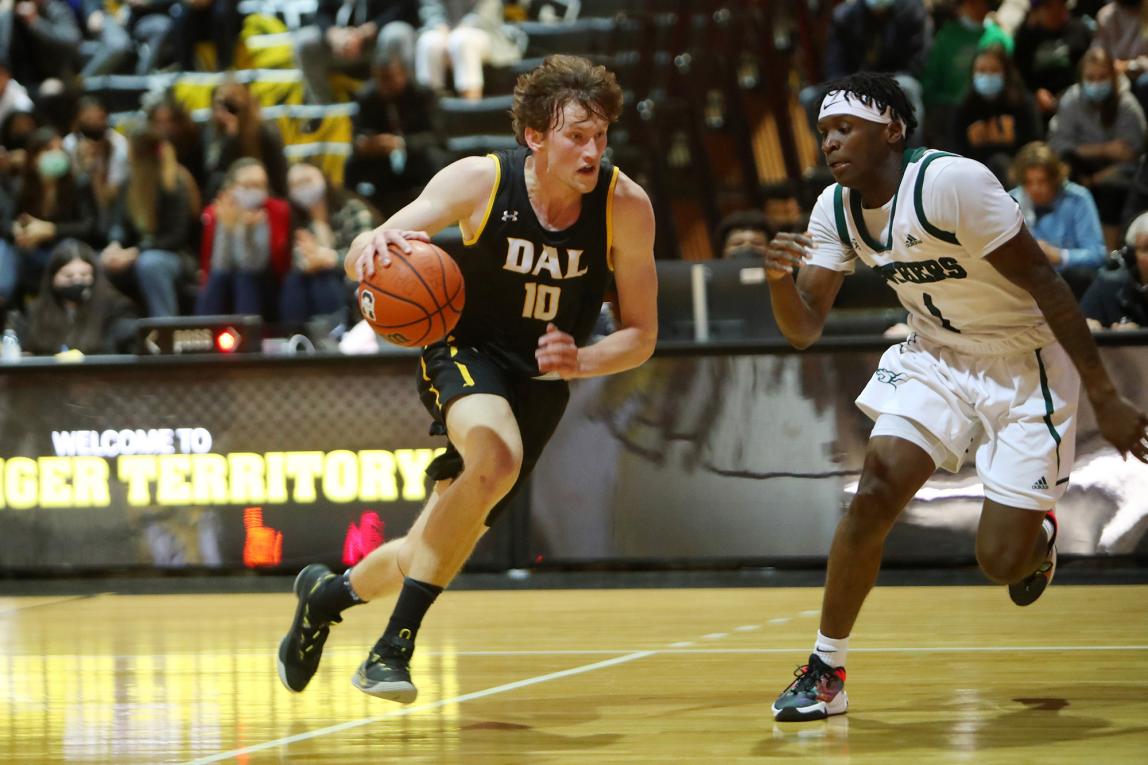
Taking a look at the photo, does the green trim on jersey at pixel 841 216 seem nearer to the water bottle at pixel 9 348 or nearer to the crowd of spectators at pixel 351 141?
the crowd of spectators at pixel 351 141

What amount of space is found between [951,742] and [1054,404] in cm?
123

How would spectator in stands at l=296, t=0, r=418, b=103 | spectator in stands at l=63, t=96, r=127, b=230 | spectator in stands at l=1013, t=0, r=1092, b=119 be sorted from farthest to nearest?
spectator in stands at l=296, t=0, r=418, b=103 < spectator in stands at l=63, t=96, r=127, b=230 < spectator in stands at l=1013, t=0, r=1092, b=119

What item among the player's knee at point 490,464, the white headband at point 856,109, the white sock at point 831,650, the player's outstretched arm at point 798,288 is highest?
the white headband at point 856,109

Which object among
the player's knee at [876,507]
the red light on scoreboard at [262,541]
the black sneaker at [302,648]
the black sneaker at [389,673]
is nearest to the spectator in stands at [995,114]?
the red light on scoreboard at [262,541]

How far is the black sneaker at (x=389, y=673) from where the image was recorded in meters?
4.64

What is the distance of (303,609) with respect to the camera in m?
5.16

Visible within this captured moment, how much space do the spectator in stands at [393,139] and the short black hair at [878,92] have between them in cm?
796

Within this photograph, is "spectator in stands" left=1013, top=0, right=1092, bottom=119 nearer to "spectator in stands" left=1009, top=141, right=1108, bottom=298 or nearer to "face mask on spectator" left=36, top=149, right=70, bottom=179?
"spectator in stands" left=1009, top=141, right=1108, bottom=298

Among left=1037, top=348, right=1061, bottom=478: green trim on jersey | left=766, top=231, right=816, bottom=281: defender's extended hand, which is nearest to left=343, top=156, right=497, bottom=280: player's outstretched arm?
left=766, top=231, right=816, bottom=281: defender's extended hand

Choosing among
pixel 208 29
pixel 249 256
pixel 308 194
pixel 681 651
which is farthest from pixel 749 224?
pixel 208 29

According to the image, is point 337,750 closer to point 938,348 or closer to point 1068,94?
point 938,348

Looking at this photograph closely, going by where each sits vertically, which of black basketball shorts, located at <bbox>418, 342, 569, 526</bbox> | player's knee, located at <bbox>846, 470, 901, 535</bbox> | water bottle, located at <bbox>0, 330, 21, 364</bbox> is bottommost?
player's knee, located at <bbox>846, 470, 901, 535</bbox>

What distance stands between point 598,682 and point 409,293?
5.42 ft

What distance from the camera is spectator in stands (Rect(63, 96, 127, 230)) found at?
1262 centimetres
